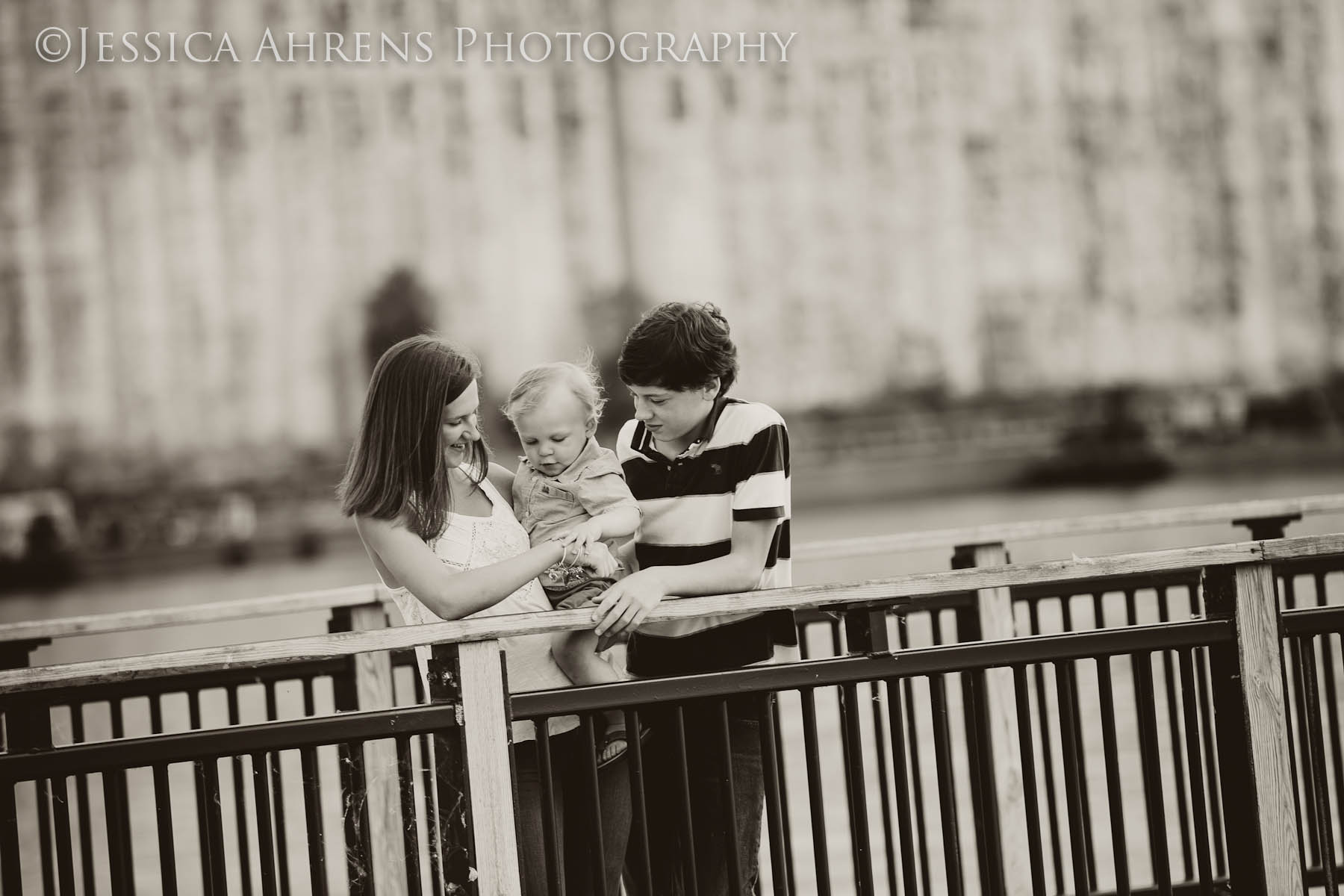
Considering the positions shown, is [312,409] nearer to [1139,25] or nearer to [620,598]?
[1139,25]

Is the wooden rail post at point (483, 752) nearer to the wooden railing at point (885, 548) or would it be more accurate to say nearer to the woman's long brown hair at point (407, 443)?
the woman's long brown hair at point (407, 443)

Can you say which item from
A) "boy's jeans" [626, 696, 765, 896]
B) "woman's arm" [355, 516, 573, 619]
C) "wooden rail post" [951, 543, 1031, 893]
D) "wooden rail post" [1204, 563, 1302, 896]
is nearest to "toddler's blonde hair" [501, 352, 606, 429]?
"woman's arm" [355, 516, 573, 619]

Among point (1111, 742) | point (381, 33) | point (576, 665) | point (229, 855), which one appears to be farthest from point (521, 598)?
point (381, 33)

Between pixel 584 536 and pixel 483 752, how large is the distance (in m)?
0.46

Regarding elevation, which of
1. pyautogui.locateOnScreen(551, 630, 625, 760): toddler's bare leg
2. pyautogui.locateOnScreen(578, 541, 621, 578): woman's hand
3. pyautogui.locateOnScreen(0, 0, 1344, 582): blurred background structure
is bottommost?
pyautogui.locateOnScreen(551, 630, 625, 760): toddler's bare leg

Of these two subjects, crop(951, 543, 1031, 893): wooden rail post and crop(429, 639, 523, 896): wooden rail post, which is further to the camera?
crop(951, 543, 1031, 893): wooden rail post

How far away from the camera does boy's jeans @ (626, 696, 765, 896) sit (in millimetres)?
2746

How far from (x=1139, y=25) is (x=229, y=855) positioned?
5390cm

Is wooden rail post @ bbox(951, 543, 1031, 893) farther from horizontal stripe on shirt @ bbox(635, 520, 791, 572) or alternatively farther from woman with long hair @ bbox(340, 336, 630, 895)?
woman with long hair @ bbox(340, 336, 630, 895)

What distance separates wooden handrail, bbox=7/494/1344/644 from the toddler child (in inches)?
44.8

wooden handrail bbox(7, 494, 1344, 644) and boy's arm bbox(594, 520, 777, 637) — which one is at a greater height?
boy's arm bbox(594, 520, 777, 637)

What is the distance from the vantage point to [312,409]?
4859 centimetres

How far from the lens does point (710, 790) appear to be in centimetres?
278

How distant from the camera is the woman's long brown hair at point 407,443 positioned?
2.63 m
